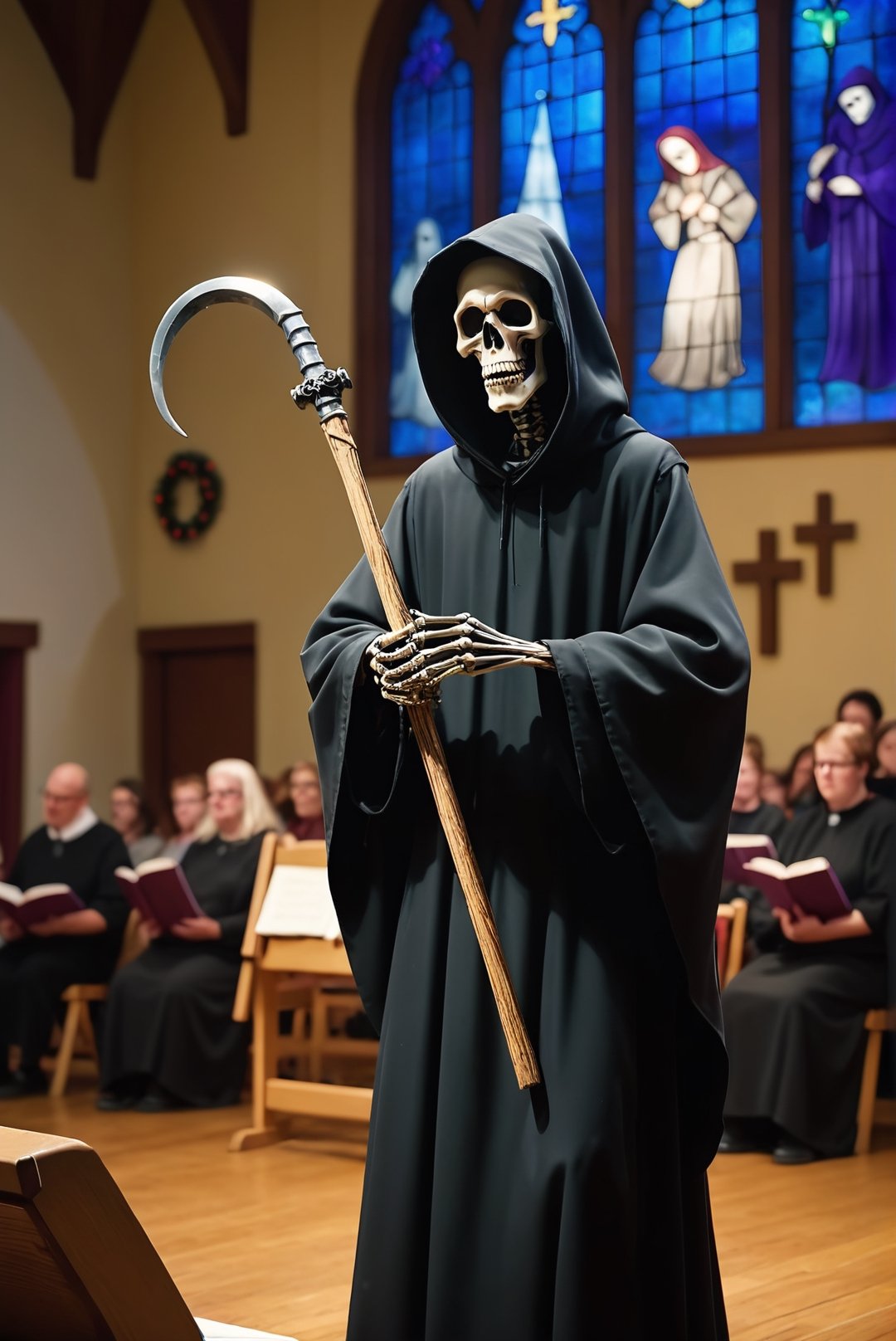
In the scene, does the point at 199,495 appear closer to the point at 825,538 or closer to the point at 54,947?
the point at 825,538

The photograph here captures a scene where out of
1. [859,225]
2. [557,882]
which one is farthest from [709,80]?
[557,882]

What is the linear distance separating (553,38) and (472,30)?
66 cm

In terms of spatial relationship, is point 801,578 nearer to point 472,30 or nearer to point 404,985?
point 472,30

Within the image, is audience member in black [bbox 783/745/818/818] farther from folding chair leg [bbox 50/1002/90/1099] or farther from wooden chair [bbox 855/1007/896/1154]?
folding chair leg [bbox 50/1002/90/1099]

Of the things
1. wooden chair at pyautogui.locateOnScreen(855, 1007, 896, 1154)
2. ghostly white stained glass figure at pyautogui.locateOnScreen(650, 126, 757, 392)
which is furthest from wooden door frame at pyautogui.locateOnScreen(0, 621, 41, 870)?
wooden chair at pyautogui.locateOnScreen(855, 1007, 896, 1154)

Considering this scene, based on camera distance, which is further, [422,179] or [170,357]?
[170,357]

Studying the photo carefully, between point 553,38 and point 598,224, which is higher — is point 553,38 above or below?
above

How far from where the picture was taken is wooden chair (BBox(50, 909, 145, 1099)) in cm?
734

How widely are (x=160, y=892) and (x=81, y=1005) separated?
0.80 metres

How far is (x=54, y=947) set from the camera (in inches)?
301

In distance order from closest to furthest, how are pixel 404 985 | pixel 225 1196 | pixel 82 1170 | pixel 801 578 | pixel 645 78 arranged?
pixel 82 1170, pixel 404 985, pixel 225 1196, pixel 801 578, pixel 645 78

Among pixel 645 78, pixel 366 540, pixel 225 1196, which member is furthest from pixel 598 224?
pixel 366 540

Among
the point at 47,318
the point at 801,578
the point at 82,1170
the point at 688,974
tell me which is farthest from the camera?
the point at 47,318

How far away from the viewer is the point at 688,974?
2400 millimetres
